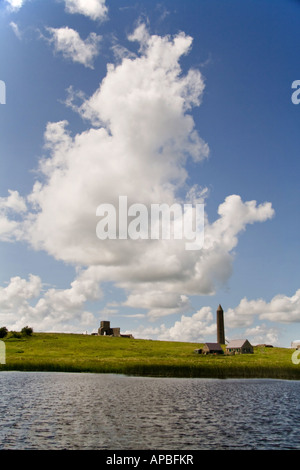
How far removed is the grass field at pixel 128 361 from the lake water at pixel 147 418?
24.3m

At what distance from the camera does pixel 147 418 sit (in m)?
32.8

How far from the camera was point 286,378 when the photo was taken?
74.2 m

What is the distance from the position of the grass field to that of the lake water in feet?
79.9

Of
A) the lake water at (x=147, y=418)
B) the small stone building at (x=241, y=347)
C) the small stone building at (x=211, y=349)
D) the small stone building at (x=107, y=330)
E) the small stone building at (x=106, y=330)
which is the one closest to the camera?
the lake water at (x=147, y=418)

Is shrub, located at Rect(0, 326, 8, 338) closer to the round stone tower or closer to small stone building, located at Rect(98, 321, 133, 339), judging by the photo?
small stone building, located at Rect(98, 321, 133, 339)

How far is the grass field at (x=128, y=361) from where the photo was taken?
77.5m

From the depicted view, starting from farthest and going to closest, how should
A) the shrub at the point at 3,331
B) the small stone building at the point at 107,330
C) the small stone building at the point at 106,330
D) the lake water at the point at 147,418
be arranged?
the small stone building at the point at 106,330, the small stone building at the point at 107,330, the shrub at the point at 3,331, the lake water at the point at 147,418

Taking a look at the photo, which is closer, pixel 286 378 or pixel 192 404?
pixel 192 404

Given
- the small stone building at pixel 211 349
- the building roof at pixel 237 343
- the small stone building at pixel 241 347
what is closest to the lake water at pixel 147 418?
the small stone building at pixel 211 349

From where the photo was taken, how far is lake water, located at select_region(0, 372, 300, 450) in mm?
25312

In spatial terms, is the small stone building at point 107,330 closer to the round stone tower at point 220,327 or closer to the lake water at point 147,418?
the round stone tower at point 220,327
